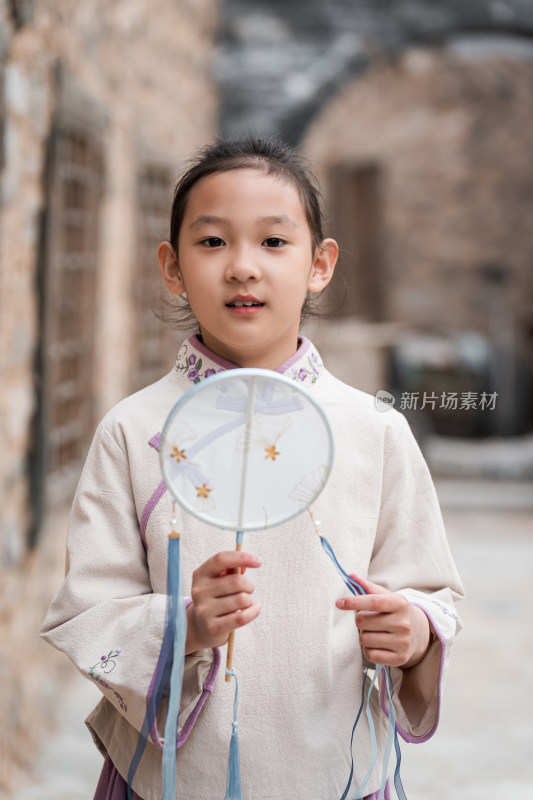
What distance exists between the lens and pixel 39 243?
3.13 m

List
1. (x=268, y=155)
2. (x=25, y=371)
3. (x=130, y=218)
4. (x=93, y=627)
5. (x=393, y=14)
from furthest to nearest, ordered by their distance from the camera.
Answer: (x=393, y=14) < (x=130, y=218) < (x=25, y=371) < (x=268, y=155) < (x=93, y=627)

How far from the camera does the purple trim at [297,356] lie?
51.2 inches

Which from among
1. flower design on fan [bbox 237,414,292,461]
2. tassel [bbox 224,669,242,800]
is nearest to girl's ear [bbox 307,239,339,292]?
flower design on fan [bbox 237,414,292,461]

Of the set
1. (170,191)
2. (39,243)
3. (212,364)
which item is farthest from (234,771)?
(170,191)

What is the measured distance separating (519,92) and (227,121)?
6.94 meters

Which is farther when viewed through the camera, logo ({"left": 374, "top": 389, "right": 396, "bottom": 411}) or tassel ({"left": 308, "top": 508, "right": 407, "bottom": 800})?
logo ({"left": 374, "top": 389, "right": 396, "bottom": 411})

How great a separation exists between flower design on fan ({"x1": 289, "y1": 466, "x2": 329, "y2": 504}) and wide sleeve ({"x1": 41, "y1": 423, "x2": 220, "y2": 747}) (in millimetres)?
209

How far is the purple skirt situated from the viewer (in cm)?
131

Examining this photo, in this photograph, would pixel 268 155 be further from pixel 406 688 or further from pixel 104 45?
pixel 104 45

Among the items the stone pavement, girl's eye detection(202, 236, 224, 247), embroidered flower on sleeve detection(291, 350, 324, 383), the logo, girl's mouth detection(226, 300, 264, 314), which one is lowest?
the stone pavement

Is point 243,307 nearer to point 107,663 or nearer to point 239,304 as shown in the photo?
point 239,304

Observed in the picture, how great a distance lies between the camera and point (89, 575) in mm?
1222

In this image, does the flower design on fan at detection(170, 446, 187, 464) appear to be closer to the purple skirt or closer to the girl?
the girl

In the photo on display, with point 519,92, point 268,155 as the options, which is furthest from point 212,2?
point 519,92
